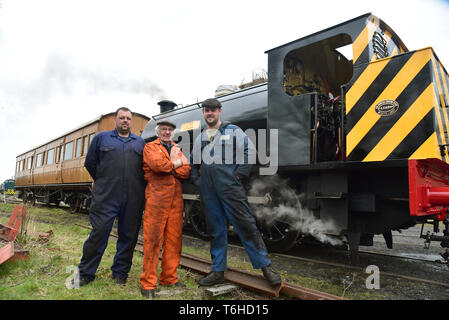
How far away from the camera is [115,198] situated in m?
3.21

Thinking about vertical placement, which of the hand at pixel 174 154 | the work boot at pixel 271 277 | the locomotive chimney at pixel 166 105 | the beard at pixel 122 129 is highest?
the locomotive chimney at pixel 166 105

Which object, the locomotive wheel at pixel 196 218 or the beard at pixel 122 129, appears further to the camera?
the locomotive wheel at pixel 196 218

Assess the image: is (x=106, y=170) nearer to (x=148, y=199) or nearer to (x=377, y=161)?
(x=148, y=199)

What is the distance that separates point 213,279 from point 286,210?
200cm

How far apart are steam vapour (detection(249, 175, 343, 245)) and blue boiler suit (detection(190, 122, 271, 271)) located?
1478 mm

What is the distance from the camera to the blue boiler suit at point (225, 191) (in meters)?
3.01

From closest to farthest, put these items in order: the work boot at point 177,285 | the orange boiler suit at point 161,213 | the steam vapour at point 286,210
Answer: the orange boiler suit at point 161,213, the work boot at point 177,285, the steam vapour at point 286,210

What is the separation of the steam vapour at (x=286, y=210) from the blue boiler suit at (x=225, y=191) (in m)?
1.48

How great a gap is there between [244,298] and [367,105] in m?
2.45

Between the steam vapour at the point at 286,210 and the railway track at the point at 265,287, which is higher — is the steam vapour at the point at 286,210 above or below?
above

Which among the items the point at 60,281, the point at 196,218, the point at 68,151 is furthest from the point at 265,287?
the point at 68,151

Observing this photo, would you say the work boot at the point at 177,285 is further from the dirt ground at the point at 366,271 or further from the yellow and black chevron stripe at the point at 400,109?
the yellow and black chevron stripe at the point at 400,109

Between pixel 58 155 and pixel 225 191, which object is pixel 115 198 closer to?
pixel 225 191

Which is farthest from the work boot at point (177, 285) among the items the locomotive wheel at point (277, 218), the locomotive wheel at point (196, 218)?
the locomotive wheel at point (196, 218)
